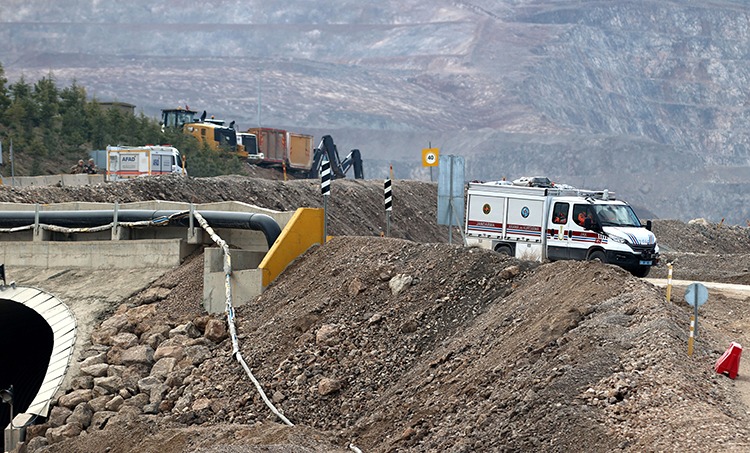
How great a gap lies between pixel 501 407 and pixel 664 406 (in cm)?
228

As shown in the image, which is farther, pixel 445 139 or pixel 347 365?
pixel 445 139

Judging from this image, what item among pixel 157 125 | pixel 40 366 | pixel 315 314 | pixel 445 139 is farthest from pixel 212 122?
pixel 445 139

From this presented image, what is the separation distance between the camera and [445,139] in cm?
19012

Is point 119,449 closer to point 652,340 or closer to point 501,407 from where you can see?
point 501,407

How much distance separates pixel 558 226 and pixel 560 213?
12.1 inches

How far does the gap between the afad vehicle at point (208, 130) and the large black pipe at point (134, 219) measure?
36.1m

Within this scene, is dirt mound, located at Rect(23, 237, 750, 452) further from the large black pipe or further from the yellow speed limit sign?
the yellow speed limit sign

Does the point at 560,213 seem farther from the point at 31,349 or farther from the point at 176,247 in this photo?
the point at 31,349

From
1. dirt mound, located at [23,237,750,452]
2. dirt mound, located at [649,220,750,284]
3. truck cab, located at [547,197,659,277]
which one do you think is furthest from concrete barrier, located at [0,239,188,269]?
dirt mound, located at [649,220,750,284]

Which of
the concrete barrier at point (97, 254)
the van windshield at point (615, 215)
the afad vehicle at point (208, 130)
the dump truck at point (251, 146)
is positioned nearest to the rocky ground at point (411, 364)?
the concrete barrier at point (97, 254)

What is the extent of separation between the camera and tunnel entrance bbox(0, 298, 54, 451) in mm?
29312

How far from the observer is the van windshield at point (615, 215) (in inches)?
1075

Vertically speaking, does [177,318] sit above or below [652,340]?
below

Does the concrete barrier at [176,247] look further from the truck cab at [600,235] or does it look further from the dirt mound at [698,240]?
the dirt mound at [698,240]
